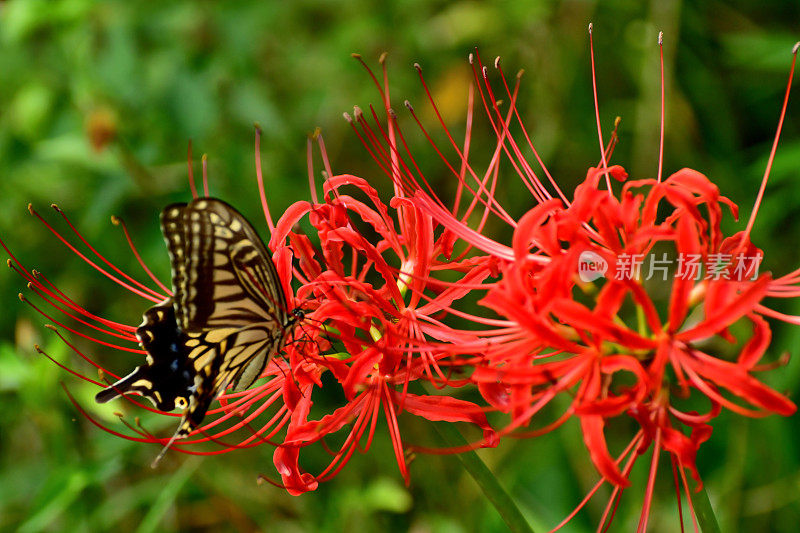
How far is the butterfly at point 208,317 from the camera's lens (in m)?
1.31

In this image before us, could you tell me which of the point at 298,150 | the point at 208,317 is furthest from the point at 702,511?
the point at 298,150

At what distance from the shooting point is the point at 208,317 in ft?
4.49

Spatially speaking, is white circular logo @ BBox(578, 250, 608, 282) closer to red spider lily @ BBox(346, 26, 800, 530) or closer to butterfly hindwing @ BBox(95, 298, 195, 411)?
red spider lily @ BBox(346, 26, 800, 530)

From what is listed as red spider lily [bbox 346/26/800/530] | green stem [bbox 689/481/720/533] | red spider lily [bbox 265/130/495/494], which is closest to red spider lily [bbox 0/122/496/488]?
red spider lily [bbox 265/130/495/494]

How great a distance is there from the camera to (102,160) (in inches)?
91.2

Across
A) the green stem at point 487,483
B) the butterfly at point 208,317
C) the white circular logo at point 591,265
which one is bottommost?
the green stem at point 487,483

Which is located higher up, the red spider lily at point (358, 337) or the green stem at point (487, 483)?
the red spider lily at point (358, 337)

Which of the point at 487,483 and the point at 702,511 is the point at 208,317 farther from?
the point at 702,511

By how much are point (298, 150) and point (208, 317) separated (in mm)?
1432

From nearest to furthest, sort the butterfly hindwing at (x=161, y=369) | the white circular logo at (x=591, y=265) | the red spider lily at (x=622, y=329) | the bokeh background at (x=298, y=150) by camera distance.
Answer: the red spider lily at (x=622, y=329), the white circular logo at (x=591, y=265), the butterfly hindwing at (x=161, y=369), the bokeh background at (x=298, y=150)

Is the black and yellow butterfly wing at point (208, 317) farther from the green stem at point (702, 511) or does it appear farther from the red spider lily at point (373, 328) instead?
the green stem at point (702, 511)

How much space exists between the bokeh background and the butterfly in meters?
0.50

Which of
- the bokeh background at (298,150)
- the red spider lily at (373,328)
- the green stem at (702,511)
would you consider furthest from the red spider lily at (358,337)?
the bokeh background at (298,150)

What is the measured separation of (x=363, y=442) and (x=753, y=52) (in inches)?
72.6
